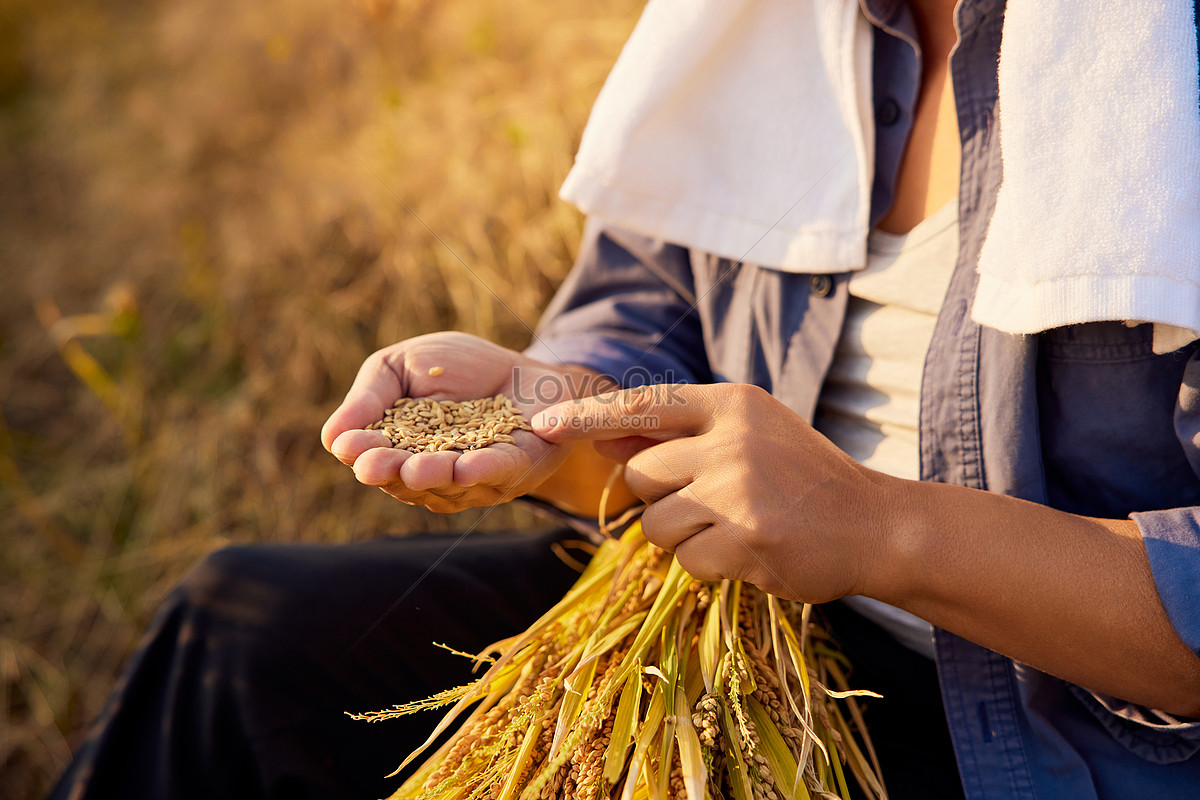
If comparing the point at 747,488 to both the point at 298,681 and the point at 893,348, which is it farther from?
the point at 298,681

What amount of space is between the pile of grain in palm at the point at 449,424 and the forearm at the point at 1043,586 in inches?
17.3

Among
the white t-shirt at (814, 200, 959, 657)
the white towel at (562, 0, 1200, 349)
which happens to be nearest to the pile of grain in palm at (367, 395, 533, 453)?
the white towel at (562, 0, 1200, 349)

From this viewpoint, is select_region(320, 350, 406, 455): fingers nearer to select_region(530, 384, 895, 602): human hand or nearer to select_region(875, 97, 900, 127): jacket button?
select_region(530, 384, 895, 602): human hand

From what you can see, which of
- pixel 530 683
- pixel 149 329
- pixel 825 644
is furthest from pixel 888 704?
pixel 149 329

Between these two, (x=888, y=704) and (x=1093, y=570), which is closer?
(x=1093, y=570)

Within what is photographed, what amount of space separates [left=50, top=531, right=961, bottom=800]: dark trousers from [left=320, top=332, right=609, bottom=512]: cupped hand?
9.0 inches

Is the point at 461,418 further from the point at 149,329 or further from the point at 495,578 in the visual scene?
the point at 149,329

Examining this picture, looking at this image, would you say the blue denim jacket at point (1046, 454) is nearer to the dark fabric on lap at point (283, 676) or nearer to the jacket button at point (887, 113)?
the jacket button at point (887, 113)

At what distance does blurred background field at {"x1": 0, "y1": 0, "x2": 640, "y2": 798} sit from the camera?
2170mm

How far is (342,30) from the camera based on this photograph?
2.92 meters

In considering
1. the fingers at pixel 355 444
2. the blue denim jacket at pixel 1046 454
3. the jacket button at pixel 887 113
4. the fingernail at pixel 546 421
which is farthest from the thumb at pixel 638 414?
the jacket button at pixel 887 113

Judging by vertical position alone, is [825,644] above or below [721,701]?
below

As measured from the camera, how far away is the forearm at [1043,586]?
0.75m

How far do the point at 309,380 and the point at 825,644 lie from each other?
5.94ft
